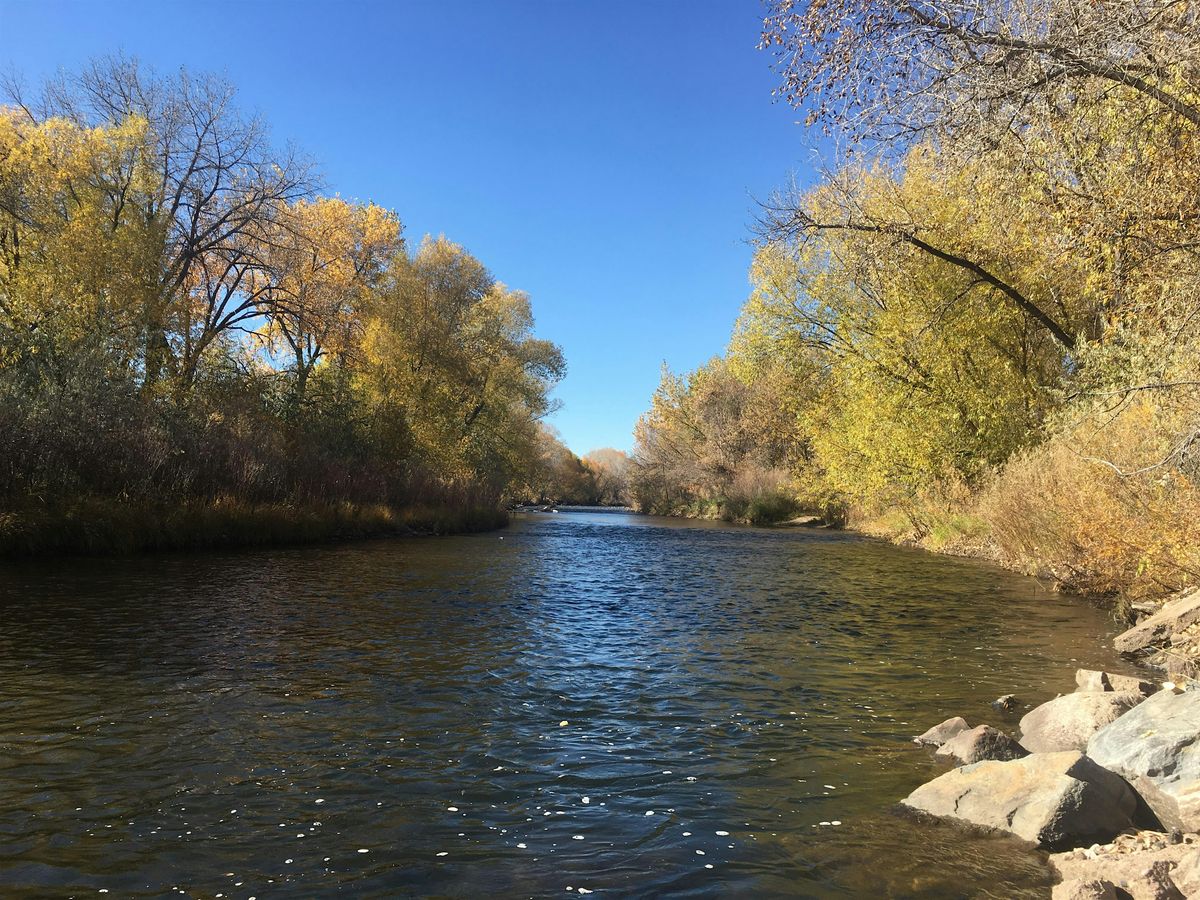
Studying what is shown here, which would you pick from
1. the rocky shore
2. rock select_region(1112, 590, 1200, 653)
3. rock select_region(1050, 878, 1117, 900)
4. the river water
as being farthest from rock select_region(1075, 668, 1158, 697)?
rock select_region(1050, 878, 1117, 900)

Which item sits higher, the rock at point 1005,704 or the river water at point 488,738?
the rock at point 1005,704

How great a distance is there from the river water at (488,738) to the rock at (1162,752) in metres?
1.28

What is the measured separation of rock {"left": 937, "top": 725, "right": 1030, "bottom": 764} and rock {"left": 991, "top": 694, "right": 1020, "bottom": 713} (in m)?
1.55

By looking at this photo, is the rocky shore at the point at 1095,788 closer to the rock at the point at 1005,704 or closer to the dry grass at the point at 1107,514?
the rock at the point at 1005,704

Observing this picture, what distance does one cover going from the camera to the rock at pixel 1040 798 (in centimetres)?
461

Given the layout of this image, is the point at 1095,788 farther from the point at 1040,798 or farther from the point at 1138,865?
the point at 1138,865

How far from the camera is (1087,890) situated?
11.9 feet

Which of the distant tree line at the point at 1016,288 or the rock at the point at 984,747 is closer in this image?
the rock at the point at 984,747

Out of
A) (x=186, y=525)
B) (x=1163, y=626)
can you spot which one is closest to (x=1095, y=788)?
(x=1163, y=626)

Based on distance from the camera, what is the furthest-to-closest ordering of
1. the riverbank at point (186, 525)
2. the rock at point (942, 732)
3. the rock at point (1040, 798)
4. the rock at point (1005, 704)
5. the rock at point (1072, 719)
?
the riverbank at point (186, 525) → the rock at point (1005, 704) → the rock at point (942, 732) → the rock at point (1072, 719) → the rock at point (1040, 798)

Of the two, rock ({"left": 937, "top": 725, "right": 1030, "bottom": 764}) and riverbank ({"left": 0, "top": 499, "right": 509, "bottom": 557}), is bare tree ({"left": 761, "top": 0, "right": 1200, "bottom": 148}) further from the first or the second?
riverbank ({"left": 0, "top": 499, "right": 509, "bottom": 557})

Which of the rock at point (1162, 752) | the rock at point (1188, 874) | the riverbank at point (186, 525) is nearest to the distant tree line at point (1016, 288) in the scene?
the rock at point (1162, 752)

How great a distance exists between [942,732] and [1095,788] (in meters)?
1.70

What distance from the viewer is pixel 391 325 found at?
3569 centimetres
